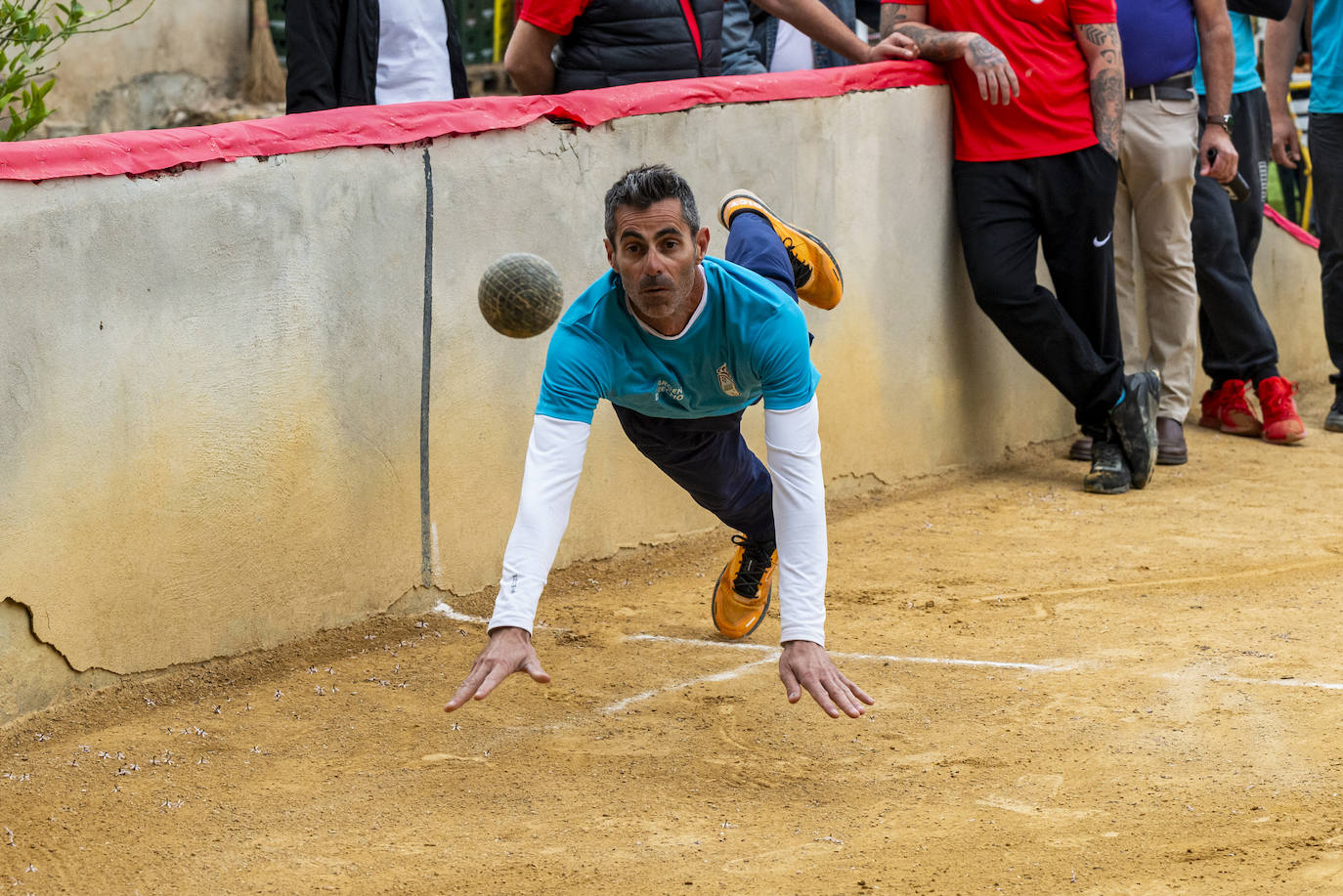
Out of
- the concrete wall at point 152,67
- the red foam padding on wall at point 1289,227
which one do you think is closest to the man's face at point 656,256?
the red foam padding on wall at point 1289,227

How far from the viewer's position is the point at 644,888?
3537mm

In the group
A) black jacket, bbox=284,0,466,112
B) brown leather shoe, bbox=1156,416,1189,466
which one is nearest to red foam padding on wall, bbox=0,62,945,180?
black jacket, bbox=284,0,466,112

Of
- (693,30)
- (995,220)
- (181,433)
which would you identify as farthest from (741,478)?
(995,220)

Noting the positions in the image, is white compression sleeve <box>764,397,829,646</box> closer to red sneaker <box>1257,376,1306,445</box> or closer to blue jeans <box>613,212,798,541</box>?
blue jeans <box>613,212,798,541</box>

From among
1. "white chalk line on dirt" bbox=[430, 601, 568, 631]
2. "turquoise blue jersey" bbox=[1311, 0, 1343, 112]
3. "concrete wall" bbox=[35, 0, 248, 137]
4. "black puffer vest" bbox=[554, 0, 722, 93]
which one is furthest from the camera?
"concrete wall" bbox=[35, 0, 248, 137]

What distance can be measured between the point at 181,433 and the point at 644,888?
2.16 meters

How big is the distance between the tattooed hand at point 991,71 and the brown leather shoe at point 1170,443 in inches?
76.5

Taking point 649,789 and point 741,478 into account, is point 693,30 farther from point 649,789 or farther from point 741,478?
point 649,789

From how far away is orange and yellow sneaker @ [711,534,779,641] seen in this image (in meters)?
5.30

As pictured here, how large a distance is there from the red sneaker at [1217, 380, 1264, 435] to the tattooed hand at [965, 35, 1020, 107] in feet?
7.92

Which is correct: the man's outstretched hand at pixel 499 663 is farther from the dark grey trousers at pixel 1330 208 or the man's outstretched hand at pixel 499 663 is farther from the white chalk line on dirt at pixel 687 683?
the dark grey trousers at pixel 1330 208

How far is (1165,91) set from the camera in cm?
741

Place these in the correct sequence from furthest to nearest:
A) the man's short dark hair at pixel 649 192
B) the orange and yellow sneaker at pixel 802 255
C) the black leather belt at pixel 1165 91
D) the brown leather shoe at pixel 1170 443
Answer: the brown leather shoe at pixel 1170 443 < the black leather belt at pixel 1165 91 < the orange and yellow sneaker at pixel 802 255 < the man's short dark hair at pixel 649 192

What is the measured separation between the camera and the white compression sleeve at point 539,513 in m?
3.79
